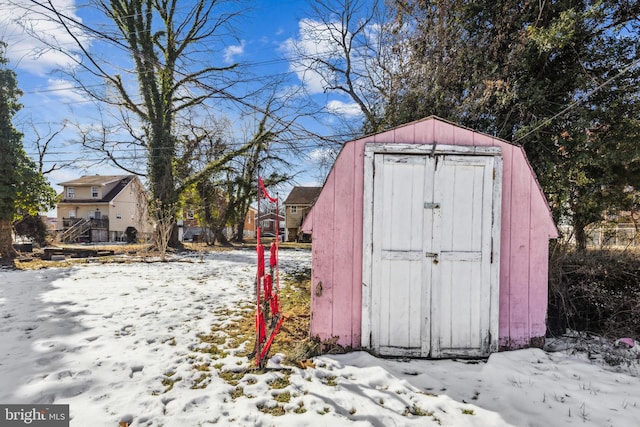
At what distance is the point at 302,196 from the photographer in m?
40.0

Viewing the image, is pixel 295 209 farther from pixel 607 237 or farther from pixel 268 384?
pixel 268 384

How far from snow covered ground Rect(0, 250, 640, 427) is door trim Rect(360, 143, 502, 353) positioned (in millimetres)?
326

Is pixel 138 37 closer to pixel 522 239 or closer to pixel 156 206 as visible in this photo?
pixel 156 206

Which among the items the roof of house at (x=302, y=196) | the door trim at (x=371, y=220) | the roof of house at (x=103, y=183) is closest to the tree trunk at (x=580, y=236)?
the door trim at (x=371, y=220)

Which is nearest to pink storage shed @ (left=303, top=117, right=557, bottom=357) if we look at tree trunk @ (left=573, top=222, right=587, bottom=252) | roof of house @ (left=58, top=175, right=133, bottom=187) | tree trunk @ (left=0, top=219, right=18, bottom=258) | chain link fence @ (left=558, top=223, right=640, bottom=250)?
chain link fence @ (left=558, top=223, right=640, bottom=250)

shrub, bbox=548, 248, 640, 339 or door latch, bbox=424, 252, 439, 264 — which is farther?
shrub, bbox=548, 248, 640, 339

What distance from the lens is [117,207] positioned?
3294cm

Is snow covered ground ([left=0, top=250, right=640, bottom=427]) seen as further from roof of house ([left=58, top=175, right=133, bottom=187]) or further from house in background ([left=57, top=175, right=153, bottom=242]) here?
roof of house ([left=58, top=175, right=133, bottom=187])

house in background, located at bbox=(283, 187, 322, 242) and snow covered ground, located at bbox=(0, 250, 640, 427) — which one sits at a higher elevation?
house in background, located at bbox=(283, 187, 322, 242)

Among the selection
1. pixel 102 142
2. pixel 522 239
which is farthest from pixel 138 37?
pixel 522 239

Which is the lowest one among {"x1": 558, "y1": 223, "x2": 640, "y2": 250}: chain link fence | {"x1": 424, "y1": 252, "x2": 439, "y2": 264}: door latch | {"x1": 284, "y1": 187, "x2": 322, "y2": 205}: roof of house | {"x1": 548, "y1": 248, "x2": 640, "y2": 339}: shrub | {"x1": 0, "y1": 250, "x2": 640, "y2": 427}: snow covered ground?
{"x1": 0, "y1": 250, "x2": 640, "y2": 427}: snow covered ground

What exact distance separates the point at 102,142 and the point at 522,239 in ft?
63.5

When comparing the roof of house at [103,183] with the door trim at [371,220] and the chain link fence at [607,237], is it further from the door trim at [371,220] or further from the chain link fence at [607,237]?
the chain link fence at [607,237]

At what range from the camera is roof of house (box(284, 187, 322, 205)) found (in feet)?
128
